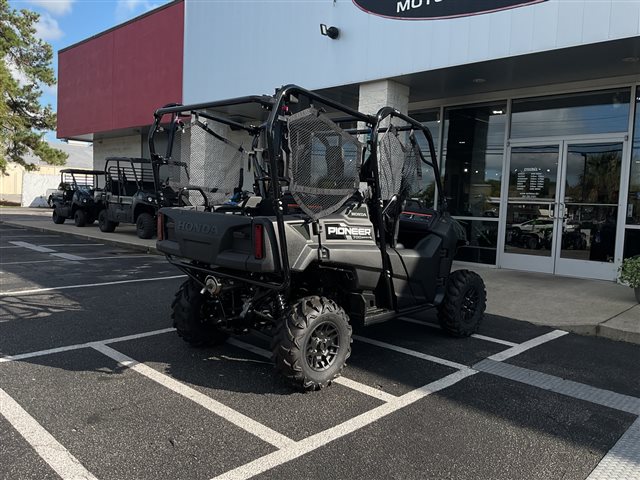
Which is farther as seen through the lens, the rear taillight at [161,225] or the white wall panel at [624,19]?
the white wall panel at [624,19]

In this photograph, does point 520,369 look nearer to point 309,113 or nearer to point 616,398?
point 616,398

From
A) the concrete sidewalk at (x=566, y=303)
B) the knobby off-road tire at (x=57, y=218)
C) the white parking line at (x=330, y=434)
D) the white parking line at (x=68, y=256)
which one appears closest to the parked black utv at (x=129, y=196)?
the white parking line at (x=68, y=256)

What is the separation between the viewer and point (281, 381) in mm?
4004

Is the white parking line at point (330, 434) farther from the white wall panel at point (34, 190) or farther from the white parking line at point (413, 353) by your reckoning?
the white wall panel at point (34, 190)

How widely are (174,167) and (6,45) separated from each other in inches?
1221

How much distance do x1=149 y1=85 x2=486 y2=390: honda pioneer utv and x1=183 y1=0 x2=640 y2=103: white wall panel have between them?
3.74m

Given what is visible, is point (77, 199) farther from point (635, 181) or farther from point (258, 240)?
point (635, 181)

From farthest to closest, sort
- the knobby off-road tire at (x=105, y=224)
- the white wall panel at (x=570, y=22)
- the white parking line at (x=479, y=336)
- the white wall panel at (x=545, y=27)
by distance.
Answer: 1. the knobby off-road tire at (x=105, y=224)
2. the white wall panel at (x=545, y=27)
3. the white wall panel at (x=570, y=22)
4. the white parking line at (x=479, y=336)

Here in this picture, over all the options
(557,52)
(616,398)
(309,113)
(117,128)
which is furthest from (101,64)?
(616,398)

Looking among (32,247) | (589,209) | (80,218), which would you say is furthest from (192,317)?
(80,218)

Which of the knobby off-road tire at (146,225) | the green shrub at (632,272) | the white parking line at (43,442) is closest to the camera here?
the white parking line at (43,442)

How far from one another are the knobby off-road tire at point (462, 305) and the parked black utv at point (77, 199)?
47.5 feet

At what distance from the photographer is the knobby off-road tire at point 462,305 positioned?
523 centimetres

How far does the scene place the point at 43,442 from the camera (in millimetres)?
2967
